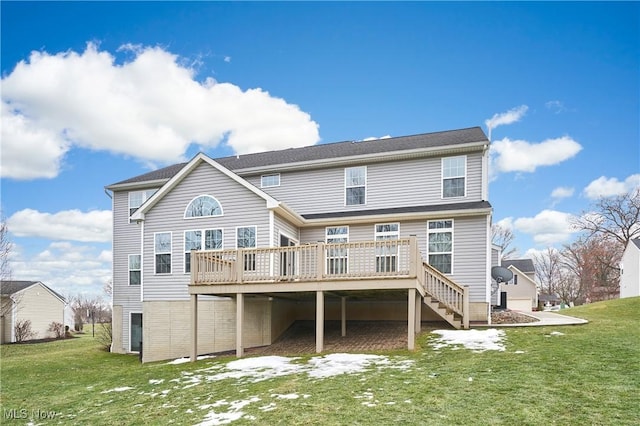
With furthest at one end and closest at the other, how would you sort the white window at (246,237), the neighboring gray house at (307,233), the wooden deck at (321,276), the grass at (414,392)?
the white window at (246,237), the neighboring gray house at (307,233), the wooden deck at (321,276), the grass at (414,392)

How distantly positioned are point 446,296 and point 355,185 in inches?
213

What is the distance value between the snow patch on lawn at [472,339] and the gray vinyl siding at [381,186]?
4.85 metres

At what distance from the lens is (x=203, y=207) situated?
14.3 m

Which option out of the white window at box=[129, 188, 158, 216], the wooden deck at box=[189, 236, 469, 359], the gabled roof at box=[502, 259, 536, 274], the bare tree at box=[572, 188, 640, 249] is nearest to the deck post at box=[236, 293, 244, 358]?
the wooden deck at box=[189, 236, 469, 359]

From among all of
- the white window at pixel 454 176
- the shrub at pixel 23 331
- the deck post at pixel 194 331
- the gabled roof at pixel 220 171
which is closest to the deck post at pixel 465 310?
the white window at pixel 454 176

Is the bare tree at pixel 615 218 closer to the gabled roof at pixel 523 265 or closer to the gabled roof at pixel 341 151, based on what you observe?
the gabled roof at pixel 523 265

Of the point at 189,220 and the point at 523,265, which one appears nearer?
the point at 189,220

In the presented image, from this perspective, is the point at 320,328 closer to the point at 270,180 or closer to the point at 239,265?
the point at 239,265

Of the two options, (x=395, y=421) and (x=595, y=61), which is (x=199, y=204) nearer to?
(x=395, y=421)

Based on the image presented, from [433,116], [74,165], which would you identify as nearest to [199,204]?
[433,116]

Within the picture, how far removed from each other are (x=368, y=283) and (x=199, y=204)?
276 inches

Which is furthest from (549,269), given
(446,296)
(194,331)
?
(194,331)

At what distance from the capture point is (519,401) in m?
5.62

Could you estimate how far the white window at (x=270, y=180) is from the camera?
16844mm
